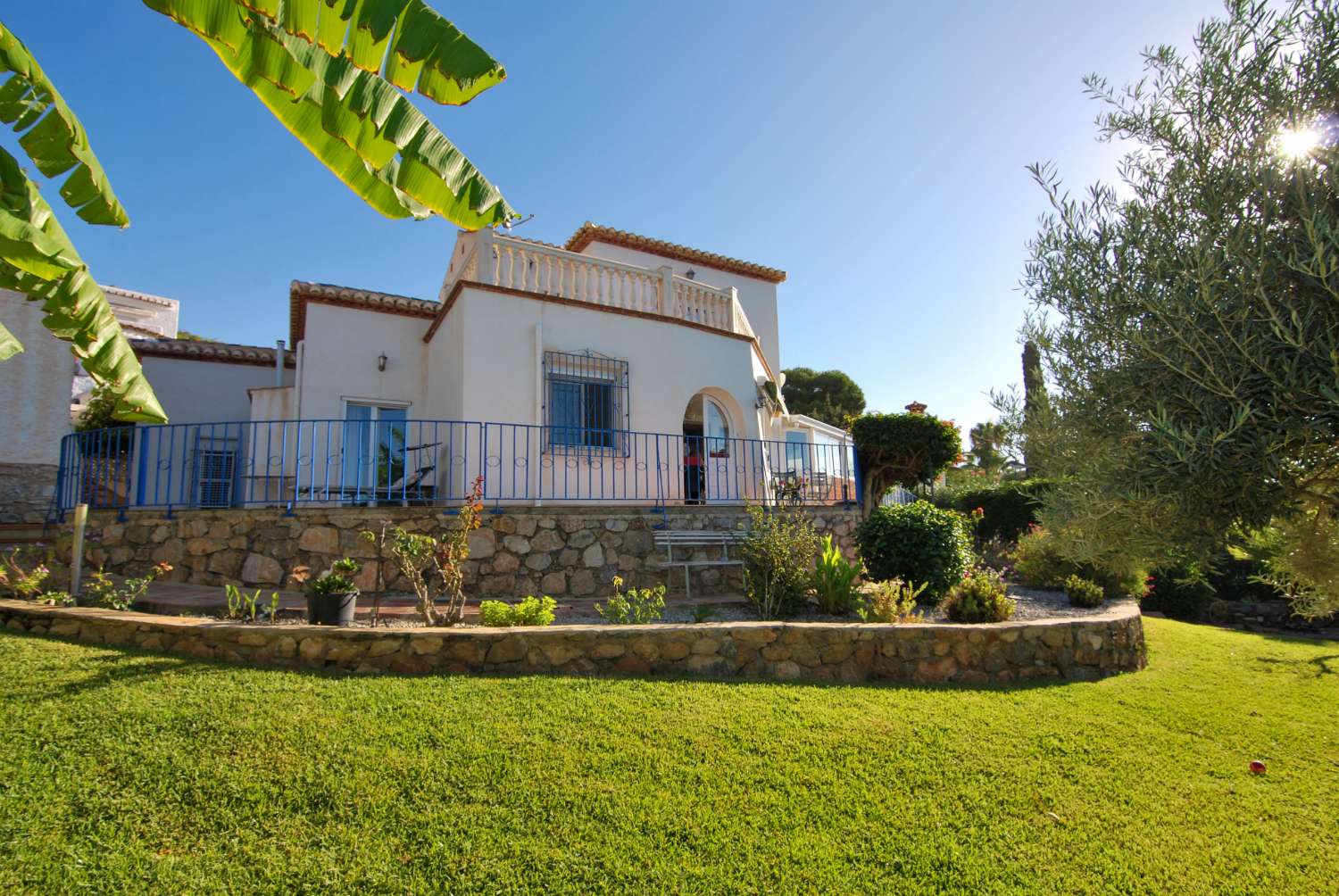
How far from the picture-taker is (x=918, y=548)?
8.01m

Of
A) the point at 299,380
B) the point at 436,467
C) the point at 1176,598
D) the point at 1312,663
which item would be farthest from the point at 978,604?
the point at 299,380

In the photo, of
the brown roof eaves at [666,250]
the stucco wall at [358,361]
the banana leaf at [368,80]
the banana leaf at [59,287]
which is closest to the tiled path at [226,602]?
the banana leaf at [59,287]

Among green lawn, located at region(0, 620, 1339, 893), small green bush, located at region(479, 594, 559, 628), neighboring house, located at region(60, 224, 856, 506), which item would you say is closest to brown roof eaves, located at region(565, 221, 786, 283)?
neighboring house, located at region(60, 224, 856, 506)

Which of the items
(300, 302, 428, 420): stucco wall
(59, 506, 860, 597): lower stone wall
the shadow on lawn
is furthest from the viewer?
(300, 302, 428, 420): stucco wall

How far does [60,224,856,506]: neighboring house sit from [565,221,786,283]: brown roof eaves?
8.62ft

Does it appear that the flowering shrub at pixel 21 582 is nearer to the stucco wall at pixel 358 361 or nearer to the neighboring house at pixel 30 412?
the stucco wall at pixel 358 361

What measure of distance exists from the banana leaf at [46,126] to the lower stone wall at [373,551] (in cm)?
449

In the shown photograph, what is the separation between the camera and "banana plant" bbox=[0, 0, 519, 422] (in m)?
2.91

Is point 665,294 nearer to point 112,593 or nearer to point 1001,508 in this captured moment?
point 112,593

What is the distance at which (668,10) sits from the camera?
654 centimetres

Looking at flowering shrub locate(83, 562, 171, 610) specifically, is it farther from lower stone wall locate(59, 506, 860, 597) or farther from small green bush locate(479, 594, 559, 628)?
small green bush locate(479, 594, 559, 628)

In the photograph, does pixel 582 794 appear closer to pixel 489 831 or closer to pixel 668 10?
pixel 489 831

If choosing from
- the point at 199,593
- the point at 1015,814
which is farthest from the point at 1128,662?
the point at 199,593

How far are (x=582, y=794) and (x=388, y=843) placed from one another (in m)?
0.94
